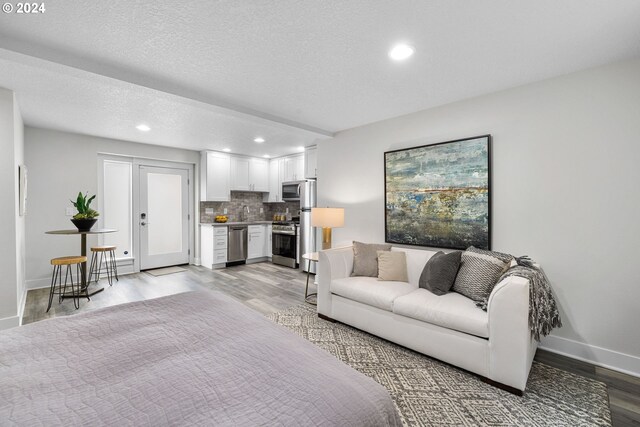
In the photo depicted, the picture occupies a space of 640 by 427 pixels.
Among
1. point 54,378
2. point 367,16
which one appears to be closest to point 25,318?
point 54,378

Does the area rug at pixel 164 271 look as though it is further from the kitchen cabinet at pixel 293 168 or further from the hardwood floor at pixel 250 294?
the kitchen cabinet at pixel 293 168

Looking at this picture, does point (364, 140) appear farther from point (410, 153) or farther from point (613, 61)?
point (613, 61)

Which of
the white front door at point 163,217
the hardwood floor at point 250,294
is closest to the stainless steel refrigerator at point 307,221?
the hardwood floor at point 250,294

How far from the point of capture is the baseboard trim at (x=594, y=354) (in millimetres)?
2342

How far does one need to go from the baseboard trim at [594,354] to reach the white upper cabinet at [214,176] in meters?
5.77

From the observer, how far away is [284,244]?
6254 mm

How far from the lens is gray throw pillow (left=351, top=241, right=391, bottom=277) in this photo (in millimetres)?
3391

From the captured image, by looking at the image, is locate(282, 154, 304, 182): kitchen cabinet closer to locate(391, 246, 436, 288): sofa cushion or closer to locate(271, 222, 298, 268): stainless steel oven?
locate(271, 222, 298, 268): stainless steel oven

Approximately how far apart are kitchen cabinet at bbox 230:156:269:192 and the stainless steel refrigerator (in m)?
1.44

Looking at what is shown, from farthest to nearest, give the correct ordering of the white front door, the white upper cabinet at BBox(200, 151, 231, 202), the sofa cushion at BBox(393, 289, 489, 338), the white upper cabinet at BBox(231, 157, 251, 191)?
the white upper cabinet at BBox(231, 157, 251, 191), the white upper cabinet at BBox(200, 151, 231, 202), the white front door, the sofa cushion at BBox(393, 289, 489, 338)

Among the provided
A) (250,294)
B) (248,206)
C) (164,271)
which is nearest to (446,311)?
(250,294)

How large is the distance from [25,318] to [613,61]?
6385 millimetres

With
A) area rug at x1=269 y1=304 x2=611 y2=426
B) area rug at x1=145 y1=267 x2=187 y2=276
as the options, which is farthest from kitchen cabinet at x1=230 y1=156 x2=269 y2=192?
area rug at x1=269 y1=304 x2=611 y2=426

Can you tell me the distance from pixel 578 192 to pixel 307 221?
4.08m
